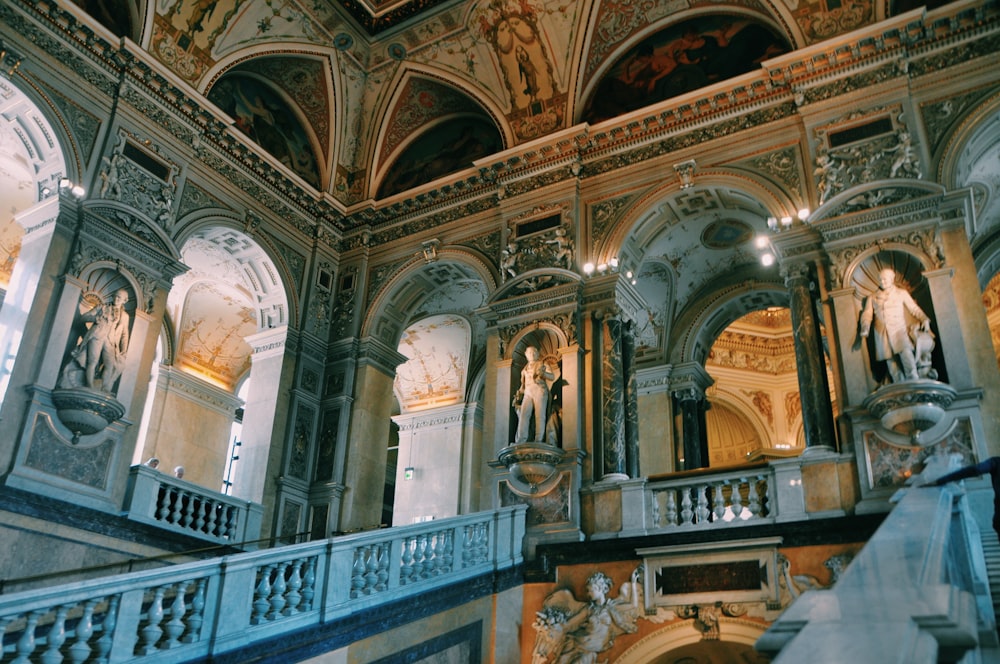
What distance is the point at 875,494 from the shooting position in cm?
945

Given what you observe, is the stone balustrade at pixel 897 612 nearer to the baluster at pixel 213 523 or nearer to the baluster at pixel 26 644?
the baluster at pixel 26 644

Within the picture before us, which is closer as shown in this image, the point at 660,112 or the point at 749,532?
the point at 749,532

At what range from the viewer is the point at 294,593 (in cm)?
732

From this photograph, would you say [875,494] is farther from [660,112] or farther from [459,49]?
[459,49]

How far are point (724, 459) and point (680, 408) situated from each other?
524 centimetres

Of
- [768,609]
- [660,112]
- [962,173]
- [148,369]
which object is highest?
[660,112]

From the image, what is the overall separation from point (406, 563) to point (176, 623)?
2.69 m

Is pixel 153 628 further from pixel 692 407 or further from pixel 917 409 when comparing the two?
pixel 692 407

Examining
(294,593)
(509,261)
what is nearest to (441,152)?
(509,261)

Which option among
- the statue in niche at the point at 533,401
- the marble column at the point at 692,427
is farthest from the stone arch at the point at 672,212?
the marble column at the point at 692,427

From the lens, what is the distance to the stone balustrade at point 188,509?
10.9 meters

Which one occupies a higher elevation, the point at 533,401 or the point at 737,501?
the point at 533,401

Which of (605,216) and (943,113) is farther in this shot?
(605,216)

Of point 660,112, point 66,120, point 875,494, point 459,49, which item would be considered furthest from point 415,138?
point 875,494
